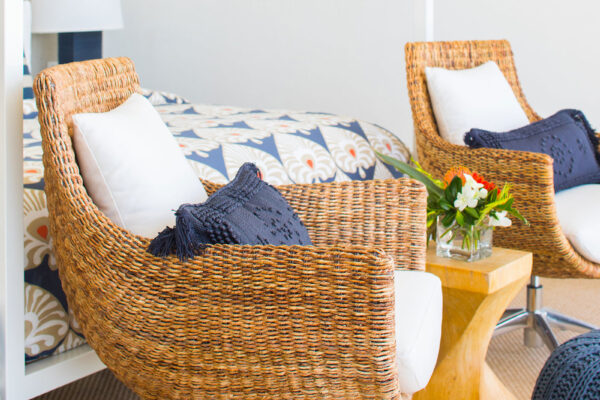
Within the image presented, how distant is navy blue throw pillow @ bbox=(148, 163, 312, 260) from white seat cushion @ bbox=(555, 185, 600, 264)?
870 mm

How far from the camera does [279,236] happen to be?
1.20 meters

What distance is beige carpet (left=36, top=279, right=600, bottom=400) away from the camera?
6.11ft

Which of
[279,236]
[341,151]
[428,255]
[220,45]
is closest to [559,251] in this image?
[428,255]

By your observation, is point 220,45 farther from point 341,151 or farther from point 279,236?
point 279,236

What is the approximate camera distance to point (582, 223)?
1.82 meters

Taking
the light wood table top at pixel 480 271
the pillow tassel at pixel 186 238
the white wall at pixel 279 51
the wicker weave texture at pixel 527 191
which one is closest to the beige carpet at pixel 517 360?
the wicker weave texture at pixel 527 191

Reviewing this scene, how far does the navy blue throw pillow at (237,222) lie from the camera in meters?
1.03

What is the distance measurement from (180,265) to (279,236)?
22cm

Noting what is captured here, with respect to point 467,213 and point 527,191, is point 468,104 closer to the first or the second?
point 527,191

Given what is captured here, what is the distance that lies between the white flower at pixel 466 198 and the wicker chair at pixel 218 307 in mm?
654

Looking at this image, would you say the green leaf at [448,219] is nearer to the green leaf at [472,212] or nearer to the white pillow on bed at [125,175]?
the green leaf at [472,212]

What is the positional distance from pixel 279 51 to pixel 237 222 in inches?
110

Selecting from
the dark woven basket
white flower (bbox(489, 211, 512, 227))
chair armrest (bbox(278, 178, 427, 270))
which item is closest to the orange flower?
white flower (bbox(489, 211, 512, 227))

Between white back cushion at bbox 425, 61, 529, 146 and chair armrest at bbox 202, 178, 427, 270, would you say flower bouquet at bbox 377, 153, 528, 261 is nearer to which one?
chair armrest at bbox 202, 178, 427, 270
